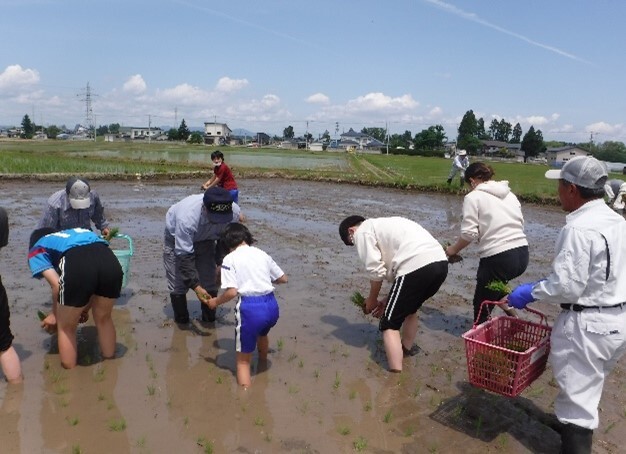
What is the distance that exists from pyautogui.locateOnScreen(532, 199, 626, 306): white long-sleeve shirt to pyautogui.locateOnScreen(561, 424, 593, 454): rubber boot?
797 mm

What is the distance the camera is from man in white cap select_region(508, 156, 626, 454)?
2971mm

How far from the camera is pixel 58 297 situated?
426 cm

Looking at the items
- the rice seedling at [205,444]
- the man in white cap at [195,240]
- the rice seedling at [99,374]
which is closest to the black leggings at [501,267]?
the man in white cap at [195,240]

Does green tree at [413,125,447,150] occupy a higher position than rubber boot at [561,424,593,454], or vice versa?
green tree at [413,125,447,150]

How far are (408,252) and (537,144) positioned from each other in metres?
89.1

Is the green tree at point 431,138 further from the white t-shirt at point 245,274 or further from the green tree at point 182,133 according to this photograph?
the white t-shirt at point 245,274

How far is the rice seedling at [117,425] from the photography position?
360 centimetres

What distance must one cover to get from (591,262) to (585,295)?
215 millimetres

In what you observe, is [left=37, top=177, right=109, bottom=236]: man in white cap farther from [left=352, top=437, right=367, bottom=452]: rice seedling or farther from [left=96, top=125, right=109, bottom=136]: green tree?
[left=96, top=125, right=109, bottom=136]: green tree

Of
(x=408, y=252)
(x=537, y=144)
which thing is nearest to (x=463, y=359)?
(x=408, y=252)

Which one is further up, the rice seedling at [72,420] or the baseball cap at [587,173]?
the baseball cap at [587,173]

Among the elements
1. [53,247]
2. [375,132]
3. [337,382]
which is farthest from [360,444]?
[375,132]

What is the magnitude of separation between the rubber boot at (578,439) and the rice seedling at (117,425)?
297cm

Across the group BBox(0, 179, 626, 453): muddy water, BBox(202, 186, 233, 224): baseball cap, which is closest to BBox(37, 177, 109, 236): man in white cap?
BBox(0, 179, 626, 453): muddy water
